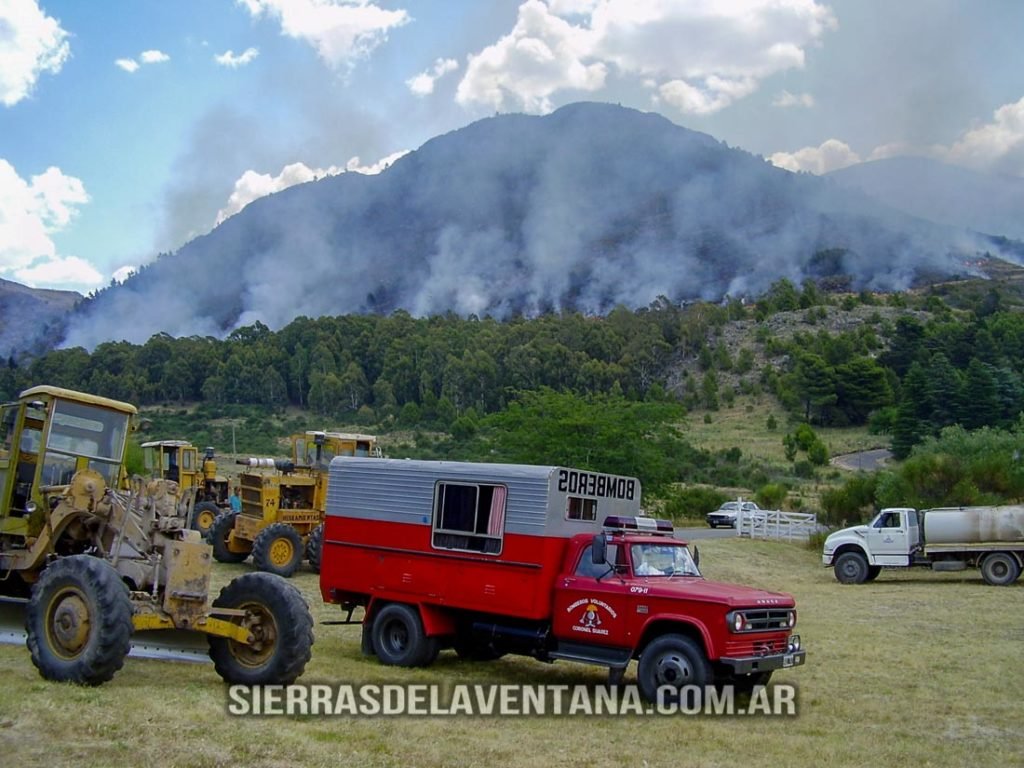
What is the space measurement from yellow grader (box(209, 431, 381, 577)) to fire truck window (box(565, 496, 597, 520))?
10.4 m

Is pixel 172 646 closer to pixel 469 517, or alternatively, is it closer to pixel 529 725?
pixel 469 517

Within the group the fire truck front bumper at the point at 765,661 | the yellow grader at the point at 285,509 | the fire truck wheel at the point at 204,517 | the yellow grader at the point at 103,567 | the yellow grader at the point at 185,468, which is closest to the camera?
Result: the yellow grader at the point at 103,567

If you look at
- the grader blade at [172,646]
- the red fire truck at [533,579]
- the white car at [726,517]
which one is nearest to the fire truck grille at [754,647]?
the red fire truck at [533,579]

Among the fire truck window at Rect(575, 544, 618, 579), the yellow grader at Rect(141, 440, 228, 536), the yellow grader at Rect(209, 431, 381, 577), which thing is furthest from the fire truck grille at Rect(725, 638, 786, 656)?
the yellow grader at Rect(141, 440, 228, 536)

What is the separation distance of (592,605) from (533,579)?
2.46 feet

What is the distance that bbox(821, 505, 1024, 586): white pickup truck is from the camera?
78.6 ft

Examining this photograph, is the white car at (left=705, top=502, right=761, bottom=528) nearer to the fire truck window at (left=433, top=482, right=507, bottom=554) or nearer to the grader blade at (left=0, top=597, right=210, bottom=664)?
the fire truck window at (left=433, top=482, right=507, bottom=554)

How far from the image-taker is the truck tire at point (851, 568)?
25.4 meters

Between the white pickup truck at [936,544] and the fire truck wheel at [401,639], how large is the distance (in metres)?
16.7

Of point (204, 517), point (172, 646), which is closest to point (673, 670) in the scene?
point (172, 646)

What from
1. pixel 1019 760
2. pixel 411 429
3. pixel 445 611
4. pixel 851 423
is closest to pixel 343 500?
pixel 445 611

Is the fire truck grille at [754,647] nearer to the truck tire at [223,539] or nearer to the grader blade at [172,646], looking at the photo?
the grader blade at [172,646]

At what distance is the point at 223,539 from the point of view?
A: 22.6 meters

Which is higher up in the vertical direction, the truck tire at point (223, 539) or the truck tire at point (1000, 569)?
the truck tire at point (1000, 569)
